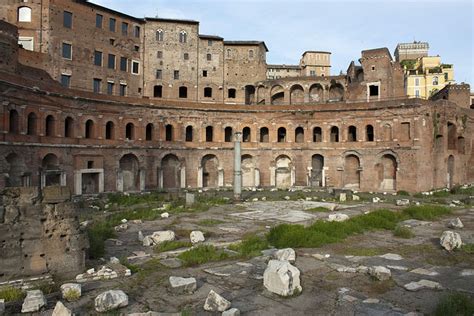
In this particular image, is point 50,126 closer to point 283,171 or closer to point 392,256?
point 283,171

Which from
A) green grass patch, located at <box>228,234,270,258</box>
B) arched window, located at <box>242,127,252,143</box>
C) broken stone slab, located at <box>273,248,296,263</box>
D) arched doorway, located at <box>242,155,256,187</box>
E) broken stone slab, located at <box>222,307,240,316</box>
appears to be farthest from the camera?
arched window, located at <box>242,127,252,143</box>

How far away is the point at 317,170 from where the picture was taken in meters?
39.0

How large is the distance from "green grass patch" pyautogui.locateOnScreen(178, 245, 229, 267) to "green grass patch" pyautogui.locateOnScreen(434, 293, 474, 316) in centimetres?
644

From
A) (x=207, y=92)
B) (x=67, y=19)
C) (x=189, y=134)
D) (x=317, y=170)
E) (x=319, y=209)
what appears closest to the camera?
(x=319, y=209)

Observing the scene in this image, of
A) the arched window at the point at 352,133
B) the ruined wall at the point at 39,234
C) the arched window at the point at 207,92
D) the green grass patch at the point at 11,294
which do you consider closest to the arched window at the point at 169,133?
the arched window at the point at 207,92

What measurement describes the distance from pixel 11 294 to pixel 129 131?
88.7 feet

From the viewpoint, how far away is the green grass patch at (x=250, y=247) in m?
12.9

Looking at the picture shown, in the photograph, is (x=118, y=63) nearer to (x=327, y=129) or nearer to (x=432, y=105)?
(x=327, y=129)

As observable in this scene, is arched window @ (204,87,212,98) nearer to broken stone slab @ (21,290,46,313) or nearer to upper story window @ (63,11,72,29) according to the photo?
upper story window @ (63,11,72,29)

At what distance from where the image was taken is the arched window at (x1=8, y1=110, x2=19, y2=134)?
25312 mm

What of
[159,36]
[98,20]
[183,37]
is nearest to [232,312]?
[98,20]

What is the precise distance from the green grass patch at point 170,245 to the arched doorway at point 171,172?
2242 centimetres

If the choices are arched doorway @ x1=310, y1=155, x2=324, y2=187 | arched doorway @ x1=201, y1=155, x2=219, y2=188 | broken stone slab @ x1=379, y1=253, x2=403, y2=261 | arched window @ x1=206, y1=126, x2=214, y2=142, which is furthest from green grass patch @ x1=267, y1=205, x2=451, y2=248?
arched window @ x1=206, y1=126, x2=214, y2=142

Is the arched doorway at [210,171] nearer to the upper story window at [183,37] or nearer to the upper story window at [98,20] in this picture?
the upper story window at [183,37]
